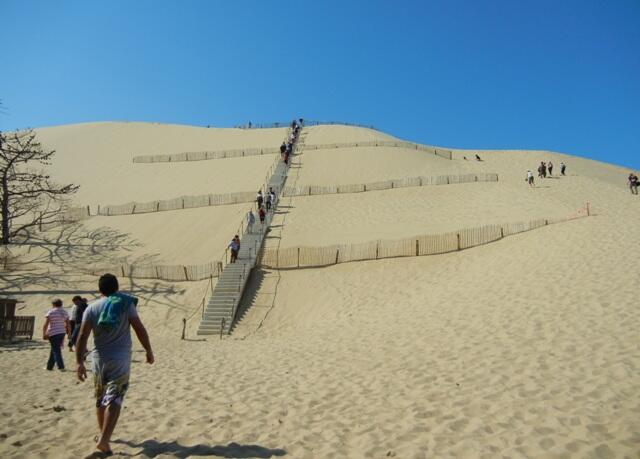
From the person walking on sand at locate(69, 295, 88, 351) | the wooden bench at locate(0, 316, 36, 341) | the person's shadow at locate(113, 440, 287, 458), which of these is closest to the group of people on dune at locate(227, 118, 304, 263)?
the wooden bench at locate(0, 316, 36, 341)

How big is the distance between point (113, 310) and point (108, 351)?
1.35ft

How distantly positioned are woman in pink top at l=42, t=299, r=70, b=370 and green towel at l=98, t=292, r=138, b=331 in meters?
5.32

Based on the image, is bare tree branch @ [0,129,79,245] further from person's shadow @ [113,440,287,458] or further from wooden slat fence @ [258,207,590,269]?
person's shadow @ [113,440,287,458]

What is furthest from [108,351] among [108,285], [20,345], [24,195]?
[24,195]

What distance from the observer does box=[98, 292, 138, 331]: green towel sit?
4414 millimetres

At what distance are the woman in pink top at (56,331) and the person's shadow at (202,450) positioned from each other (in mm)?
4912

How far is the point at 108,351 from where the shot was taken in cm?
447

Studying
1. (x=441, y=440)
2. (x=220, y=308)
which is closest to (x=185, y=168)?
(x=220, y=308)

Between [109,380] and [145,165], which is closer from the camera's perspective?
[109,380]

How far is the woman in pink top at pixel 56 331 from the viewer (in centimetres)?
880

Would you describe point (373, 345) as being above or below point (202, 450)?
below

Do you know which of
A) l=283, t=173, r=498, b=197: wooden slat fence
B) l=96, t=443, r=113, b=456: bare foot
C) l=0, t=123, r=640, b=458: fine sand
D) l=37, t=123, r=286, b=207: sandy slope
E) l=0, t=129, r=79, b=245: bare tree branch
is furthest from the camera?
l=37, t=123, r=286, b=207: sandy slope

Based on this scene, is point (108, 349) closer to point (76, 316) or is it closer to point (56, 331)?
point (56, 331)

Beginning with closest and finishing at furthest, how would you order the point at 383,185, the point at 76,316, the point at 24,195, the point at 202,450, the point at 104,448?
the point at 104,448 < the point at 202,450 < the point at 76,316 < the point at 24,195 < the point at 383,185
